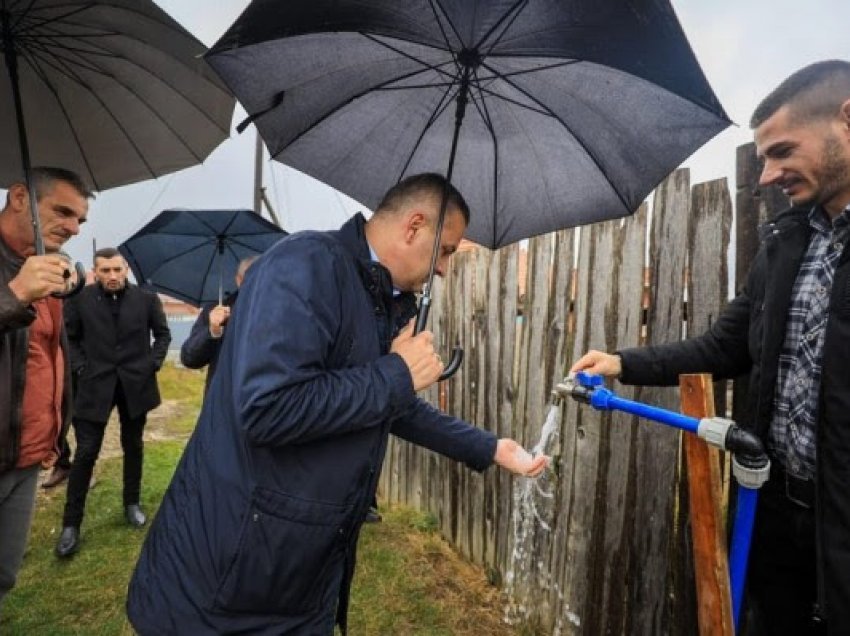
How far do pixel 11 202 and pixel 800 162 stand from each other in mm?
3174

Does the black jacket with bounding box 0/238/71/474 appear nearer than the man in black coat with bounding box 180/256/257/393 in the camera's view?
Yes

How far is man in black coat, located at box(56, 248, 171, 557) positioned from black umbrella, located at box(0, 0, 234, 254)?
2232 millimetres

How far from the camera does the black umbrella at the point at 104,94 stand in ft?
7.08

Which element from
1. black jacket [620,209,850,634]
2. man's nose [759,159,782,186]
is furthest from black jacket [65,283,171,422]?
man's nose [759,159,782,186]

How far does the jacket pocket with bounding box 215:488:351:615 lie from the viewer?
56.4 inches

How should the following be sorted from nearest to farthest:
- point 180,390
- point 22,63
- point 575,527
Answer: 1. point 22,63
2. point 575,527
3. point 180,390

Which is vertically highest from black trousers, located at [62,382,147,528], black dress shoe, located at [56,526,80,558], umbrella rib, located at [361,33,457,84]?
umbrella rib, located at [361,33,457,84]

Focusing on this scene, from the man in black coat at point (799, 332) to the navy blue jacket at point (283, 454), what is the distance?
119 centimetres

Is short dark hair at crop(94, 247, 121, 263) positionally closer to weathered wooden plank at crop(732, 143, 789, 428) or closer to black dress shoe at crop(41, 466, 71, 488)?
black dress shoe at crop(41, 466, 71, 488)

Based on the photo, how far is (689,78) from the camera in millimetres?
1469

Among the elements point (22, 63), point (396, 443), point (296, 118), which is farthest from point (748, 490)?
point (396, 443)

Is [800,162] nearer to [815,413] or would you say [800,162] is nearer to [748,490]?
[815,413]

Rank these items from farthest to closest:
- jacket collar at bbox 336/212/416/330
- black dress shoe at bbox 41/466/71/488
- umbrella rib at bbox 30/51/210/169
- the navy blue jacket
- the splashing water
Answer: black dress shoe at bbox 41/466/71/488 → the splashing water → umbrella rib at bbox 30/51/210/169 → jacket collar at bbox 336/212/416/330 → the navy blue jacket

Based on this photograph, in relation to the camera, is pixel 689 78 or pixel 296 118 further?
pixel 296 118
